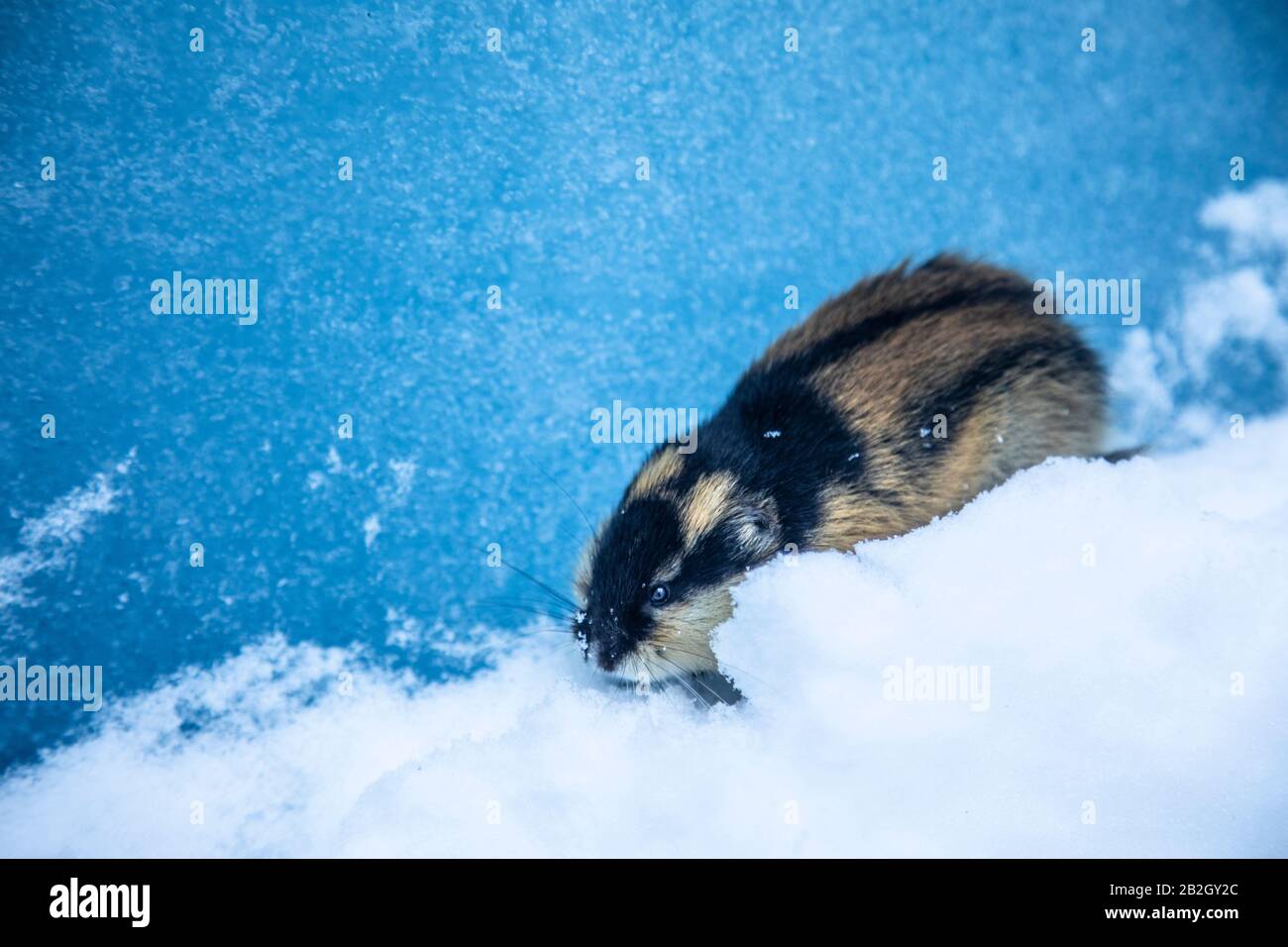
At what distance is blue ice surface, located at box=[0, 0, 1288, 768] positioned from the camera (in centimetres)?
124

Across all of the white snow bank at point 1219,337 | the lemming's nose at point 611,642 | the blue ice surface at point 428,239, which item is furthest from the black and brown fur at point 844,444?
the white snow bank at point 1219,337

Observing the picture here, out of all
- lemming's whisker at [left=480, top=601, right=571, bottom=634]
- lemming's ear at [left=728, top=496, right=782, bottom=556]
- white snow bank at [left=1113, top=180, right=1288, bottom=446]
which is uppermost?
white snow bank at [left=1113, top=180, right=1288, bottom=446]

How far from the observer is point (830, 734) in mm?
1260

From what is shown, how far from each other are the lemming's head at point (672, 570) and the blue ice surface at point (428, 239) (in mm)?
206

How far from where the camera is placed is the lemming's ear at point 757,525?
1484 millimetres

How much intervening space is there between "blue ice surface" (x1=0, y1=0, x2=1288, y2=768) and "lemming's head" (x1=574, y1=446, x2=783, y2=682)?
21cm

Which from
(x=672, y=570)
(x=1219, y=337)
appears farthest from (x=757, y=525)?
(x=1219, y=337)

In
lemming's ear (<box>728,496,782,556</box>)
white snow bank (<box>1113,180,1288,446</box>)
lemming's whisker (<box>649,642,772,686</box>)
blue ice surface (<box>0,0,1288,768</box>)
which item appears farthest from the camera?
white snow bank (<box>1113,180,1288,446</box>)

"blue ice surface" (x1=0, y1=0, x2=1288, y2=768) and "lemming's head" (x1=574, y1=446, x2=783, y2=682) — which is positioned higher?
"blue ice surface" (x1=0, y1=0, x2=1288, y2=768)

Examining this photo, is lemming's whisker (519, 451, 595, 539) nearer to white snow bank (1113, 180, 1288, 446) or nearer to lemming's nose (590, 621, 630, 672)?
lemming's nose (590, 621, 630, 672)

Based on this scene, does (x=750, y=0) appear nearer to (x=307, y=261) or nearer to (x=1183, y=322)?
(x=307, y=261)

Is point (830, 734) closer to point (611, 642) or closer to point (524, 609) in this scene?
point (611, 642)

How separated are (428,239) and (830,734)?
105cm

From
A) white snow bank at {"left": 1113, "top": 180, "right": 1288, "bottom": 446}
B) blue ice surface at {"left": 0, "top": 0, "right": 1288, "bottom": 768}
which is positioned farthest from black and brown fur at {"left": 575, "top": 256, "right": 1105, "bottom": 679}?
white snow bank at {"left": 1113, "top": 180, "right": 1288, "bottom": 446}
